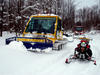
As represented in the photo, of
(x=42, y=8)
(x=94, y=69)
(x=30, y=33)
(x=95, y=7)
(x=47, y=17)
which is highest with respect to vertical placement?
(x=95, y=7)

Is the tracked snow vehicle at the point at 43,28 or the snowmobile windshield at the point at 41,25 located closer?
the tracked snow vehicle at the point at 43,28

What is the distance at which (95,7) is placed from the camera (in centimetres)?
6506

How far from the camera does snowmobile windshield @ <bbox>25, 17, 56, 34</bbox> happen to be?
28.8 ft

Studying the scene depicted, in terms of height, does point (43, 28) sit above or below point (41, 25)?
below

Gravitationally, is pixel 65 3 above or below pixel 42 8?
above

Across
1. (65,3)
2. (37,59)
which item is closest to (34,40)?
(37,59)

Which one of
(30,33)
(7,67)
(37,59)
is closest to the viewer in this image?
(7,67)

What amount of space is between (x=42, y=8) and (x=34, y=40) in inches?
531

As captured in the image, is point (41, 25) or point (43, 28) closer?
point (43, 28)

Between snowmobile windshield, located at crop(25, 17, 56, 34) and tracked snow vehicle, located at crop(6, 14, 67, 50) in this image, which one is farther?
snowmobile windshield, located at crop(25, 17, 56, 34)

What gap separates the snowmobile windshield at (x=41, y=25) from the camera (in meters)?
8.79

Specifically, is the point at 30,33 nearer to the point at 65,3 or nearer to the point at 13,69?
the point at 13,69

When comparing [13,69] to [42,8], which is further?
[42,8]

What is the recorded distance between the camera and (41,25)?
29.5 feet
